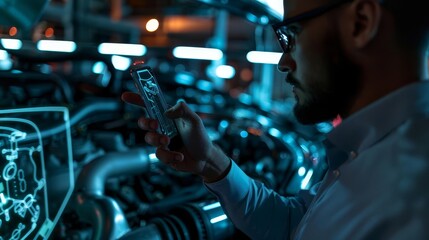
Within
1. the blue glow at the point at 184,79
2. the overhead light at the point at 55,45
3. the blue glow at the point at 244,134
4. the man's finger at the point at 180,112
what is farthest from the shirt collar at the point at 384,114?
the blue glow at the point at 184,79

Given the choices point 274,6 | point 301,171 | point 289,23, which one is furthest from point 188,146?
point 274,6

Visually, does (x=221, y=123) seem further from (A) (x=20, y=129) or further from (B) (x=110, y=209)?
(A) (x=20, y=129)

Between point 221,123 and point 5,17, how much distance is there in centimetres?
167

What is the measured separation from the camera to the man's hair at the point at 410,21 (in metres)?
0.88

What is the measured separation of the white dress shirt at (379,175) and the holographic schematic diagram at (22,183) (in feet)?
2.15

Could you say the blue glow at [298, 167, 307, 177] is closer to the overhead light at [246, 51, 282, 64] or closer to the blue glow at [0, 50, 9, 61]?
the blue glow at [0, 50, 9, 61]

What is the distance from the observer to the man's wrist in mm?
1240

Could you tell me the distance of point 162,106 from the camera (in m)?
1.14

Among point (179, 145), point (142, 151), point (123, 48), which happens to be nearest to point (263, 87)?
point (123, 48)

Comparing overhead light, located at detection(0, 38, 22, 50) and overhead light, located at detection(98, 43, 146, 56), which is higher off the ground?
overhead light, located at detection(0, 38, 22, 50)

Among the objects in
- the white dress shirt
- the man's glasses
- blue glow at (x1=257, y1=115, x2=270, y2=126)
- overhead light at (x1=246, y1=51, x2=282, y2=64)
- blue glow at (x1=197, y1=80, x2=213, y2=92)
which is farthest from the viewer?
overhead light at (x1=246, y1=51, x2=282, y2=64)

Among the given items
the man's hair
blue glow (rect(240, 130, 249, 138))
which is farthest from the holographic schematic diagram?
blue glow (rect(240, 130, 249, 138))

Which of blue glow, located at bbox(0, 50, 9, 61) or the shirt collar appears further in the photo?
blue glow, located at bbox(0, 50, 9, 61)

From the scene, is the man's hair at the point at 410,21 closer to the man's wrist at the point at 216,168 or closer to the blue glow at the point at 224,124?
the man's wrist at the point at 216,168
